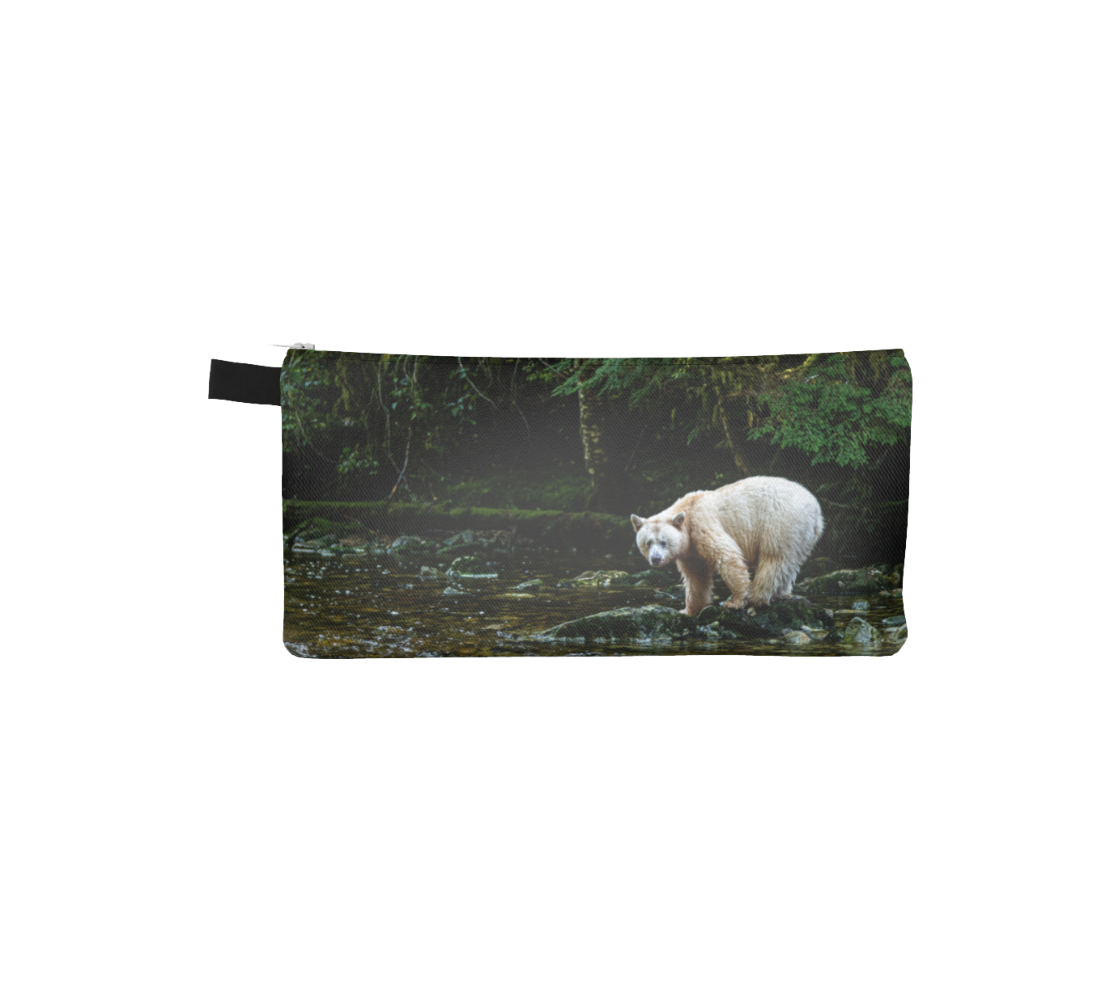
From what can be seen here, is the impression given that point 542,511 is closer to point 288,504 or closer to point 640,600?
point 640,600

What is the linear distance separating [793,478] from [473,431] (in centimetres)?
96

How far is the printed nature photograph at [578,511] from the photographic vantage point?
267 centimetres

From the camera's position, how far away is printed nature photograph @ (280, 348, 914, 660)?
2670 mm

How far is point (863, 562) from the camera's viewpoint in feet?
8.79

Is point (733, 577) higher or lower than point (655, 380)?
lower

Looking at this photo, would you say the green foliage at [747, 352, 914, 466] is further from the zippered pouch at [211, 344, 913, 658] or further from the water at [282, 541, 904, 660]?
the water at [282, 541, 904, 660]

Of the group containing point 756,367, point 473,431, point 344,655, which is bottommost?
point 344,655

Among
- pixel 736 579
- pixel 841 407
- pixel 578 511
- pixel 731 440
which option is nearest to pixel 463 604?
pixel 578 511

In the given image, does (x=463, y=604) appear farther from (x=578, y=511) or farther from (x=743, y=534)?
(x=743, y=534)

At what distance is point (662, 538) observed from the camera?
267cm

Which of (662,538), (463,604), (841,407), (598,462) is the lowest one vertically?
(463,604)

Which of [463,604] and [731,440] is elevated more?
[731,440]

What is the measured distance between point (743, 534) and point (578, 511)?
1.62ft

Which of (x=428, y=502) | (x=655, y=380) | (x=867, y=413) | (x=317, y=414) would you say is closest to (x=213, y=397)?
(x=317, y=414)
